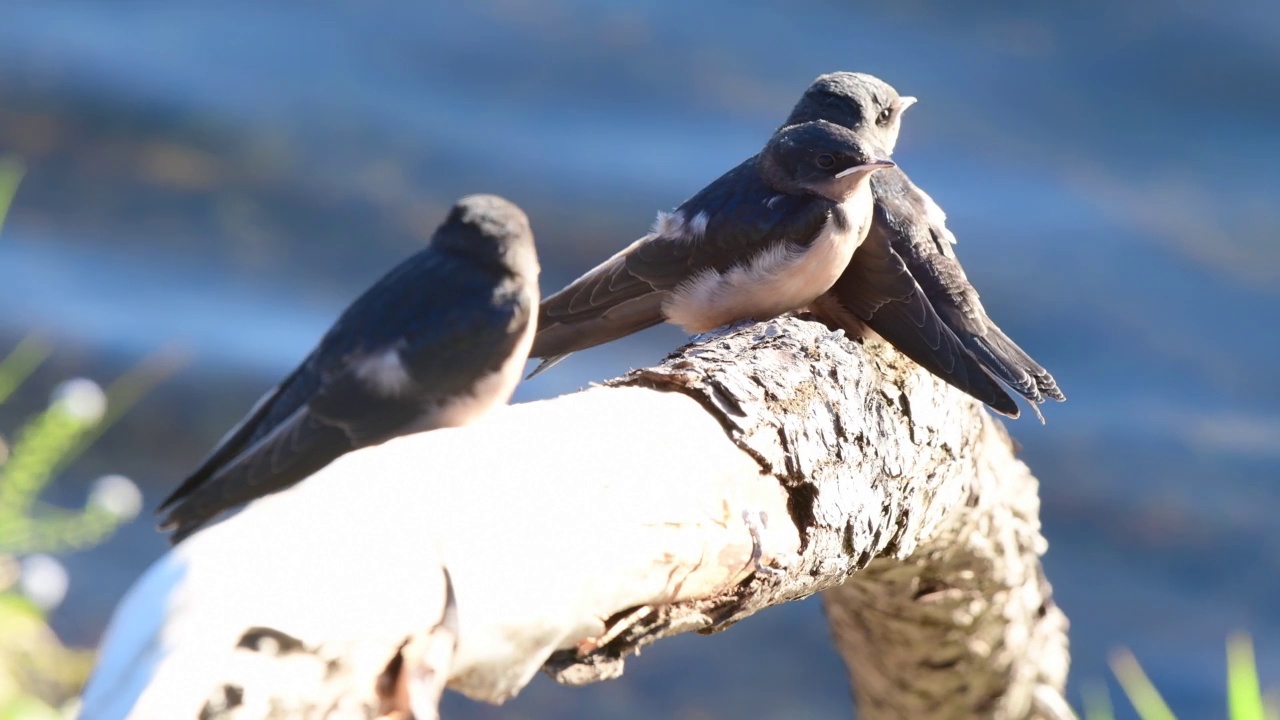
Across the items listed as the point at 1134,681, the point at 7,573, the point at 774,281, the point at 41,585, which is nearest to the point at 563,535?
the point at 774,281

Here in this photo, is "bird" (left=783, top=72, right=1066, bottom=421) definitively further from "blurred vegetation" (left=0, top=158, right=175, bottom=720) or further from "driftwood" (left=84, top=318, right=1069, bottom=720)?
"blurred vegetation" (left=0, top=158, right=175, bottom=720)

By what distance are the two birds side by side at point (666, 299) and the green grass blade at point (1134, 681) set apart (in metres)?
3.00

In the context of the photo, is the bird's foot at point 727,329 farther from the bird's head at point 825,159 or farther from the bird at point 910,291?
the bird's head at point 825,159

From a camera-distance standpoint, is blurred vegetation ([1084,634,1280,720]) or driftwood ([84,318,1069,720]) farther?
blurred vegetation ([1084,634,1280,720])

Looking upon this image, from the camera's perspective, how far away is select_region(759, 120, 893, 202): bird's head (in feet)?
11.9

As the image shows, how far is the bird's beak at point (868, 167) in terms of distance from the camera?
3539 mm

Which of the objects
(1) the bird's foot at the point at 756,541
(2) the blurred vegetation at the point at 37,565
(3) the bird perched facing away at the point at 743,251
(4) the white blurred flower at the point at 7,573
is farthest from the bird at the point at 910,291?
(4) the white blurred flower at the point at 7,573

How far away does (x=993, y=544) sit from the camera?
3.97m

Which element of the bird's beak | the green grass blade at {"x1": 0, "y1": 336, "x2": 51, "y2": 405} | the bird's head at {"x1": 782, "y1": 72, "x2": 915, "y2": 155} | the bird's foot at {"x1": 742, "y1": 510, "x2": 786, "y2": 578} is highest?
the bird's head at {"x1": 782, "y1": 72, "x2": 915, "y2": 155}

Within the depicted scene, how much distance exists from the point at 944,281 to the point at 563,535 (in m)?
1.86

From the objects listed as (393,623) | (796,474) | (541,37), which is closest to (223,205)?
(541,37)

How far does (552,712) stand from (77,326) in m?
3.38

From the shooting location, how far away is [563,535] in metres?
2.19

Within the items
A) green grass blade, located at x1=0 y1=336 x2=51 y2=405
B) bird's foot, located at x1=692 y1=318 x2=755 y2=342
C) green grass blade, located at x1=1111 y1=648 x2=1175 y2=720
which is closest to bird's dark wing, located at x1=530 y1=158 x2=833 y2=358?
bird's foot, located at x1=692 y1=318 x2=755 y2=342
